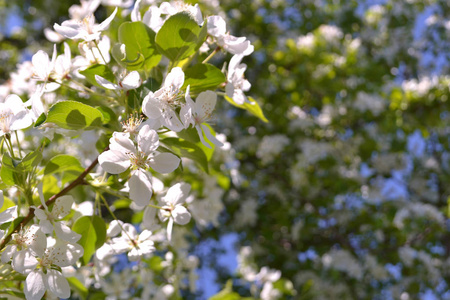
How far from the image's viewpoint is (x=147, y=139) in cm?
82

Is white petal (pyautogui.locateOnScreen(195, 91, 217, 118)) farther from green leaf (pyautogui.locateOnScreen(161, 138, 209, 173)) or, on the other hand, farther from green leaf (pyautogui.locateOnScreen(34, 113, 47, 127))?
green leaf (pyautogui.locateOnScreen(34, 113, 47, 127))

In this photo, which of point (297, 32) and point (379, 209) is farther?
point (297, 32)

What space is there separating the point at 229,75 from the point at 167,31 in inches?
7.3

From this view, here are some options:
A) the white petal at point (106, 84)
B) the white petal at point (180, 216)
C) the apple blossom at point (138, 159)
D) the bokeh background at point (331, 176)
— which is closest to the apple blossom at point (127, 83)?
the white petal at point (106, 84)

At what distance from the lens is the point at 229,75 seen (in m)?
1.05

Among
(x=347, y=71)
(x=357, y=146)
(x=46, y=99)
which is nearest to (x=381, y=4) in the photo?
(x=347, y=71)

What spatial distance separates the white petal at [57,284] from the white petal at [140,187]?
0.74 feet

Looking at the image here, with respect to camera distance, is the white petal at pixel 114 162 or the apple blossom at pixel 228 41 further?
the apple blossom at pixel 228 41

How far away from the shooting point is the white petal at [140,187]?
2.81ft

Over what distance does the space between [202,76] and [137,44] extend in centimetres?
15

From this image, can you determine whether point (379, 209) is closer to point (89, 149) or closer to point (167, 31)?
point (89, 149)

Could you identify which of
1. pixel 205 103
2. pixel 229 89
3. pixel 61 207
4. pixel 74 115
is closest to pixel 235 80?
pixel 229 89

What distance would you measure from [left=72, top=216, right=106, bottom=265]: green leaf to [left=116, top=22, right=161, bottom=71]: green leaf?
36 cm

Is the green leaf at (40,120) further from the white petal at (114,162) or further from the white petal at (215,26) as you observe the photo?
the white petal at (215,26)
